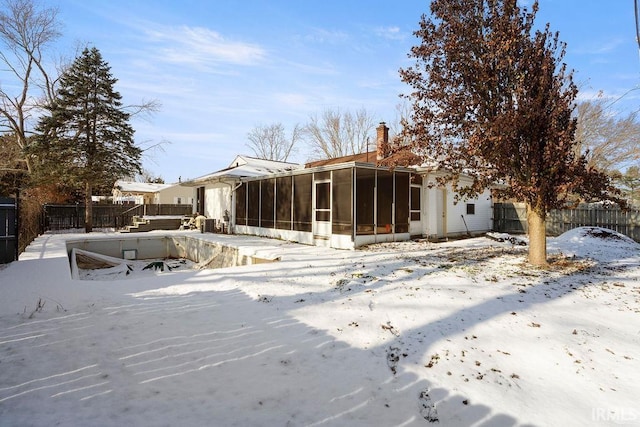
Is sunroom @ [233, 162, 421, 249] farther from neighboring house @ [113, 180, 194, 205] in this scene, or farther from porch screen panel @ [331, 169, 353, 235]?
neighboring house @ [113, 180, 194, 205]

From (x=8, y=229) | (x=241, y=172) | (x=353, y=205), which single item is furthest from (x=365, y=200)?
(x=8, y=229)

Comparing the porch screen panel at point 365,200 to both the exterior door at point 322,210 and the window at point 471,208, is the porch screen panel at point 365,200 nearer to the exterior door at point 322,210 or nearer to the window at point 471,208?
the exterior door at point 322,210

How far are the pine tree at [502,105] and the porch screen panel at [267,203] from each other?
326 inches

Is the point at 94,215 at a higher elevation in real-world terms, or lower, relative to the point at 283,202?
lower

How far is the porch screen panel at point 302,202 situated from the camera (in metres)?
13.2

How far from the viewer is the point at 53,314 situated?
484cm

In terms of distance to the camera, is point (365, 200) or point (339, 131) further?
point (339, 131)

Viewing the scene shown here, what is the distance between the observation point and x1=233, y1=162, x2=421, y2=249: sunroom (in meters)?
11.6

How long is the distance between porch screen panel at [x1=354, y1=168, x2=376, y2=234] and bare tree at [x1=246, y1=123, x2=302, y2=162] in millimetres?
32667

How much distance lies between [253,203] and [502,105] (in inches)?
477

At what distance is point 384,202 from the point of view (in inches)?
490

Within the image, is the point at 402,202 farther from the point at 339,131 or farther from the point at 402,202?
the point at 339,131

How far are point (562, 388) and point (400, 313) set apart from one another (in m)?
2.15

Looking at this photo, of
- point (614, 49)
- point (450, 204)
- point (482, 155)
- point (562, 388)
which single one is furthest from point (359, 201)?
point (614, 49)
